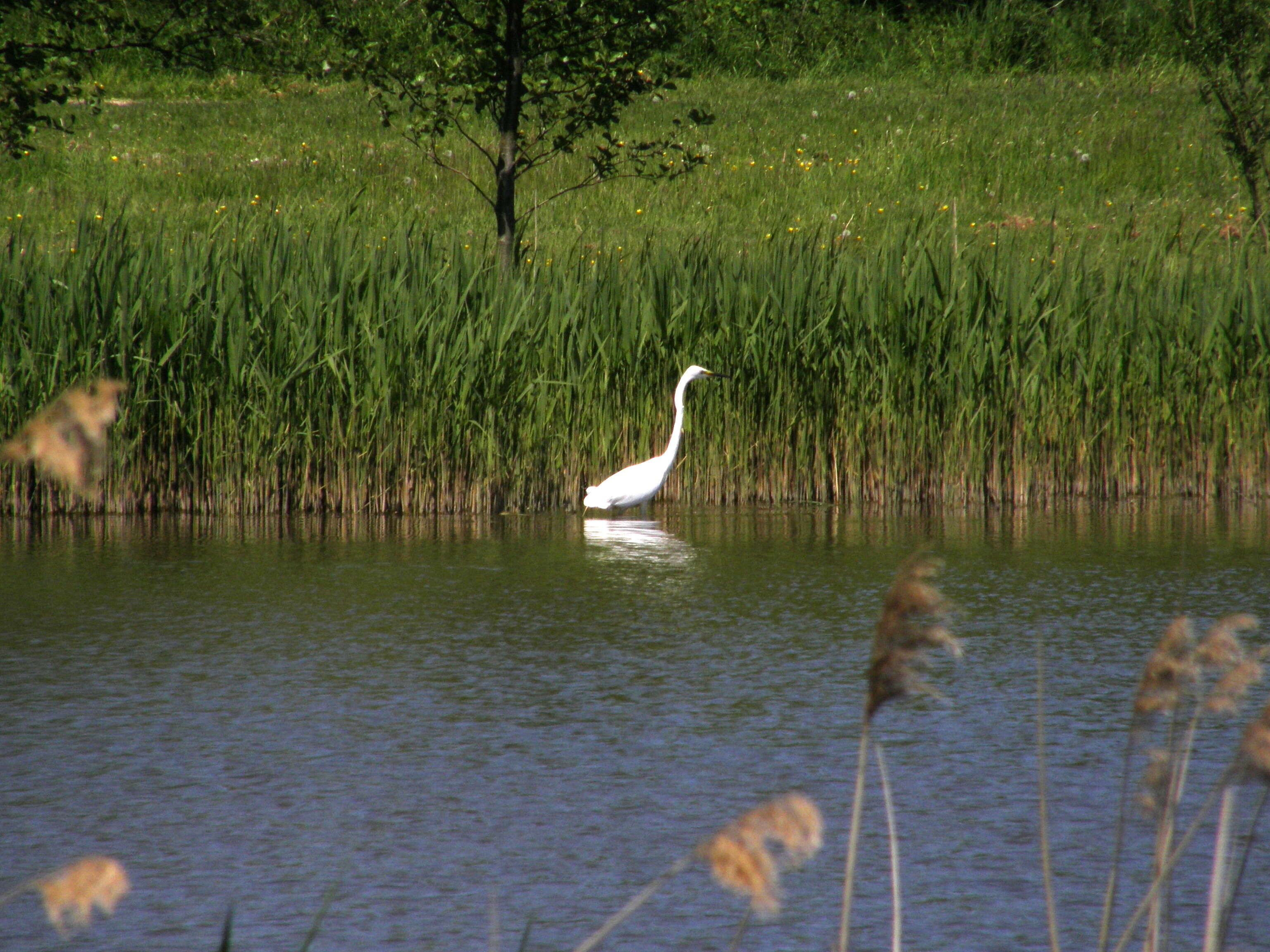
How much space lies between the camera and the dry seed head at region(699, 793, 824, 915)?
1253 mm

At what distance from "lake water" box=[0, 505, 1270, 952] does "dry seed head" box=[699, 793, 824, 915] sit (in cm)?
82

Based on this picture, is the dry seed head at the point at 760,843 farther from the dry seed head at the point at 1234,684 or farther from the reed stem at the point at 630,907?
the dry seed head at the point at 1234,684

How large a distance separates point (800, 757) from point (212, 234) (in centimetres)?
460

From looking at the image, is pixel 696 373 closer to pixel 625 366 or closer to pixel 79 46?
pixel 625 366

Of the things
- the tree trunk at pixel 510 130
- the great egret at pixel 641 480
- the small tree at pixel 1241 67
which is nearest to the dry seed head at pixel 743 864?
the great egret at pixel 641 480

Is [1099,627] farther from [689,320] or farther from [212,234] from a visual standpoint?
[212,234]

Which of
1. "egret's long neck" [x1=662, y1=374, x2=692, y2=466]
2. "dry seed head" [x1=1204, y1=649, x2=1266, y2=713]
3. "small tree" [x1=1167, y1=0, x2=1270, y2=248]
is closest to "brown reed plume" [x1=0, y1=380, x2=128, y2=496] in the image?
"dry seed head" [x1=1204, y1=649, x2=1266, y2=713]

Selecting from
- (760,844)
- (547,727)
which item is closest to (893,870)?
(760,844)

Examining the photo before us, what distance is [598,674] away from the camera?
4.23m

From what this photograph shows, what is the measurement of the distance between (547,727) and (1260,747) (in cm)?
239

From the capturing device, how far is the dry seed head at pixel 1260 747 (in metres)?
1.49

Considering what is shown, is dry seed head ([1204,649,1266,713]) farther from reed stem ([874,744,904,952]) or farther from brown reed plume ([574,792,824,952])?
brown reed plume ([574,792,824,952])

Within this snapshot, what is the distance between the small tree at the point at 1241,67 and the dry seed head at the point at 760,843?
1107 cm

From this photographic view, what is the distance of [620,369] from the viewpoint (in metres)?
7.36
